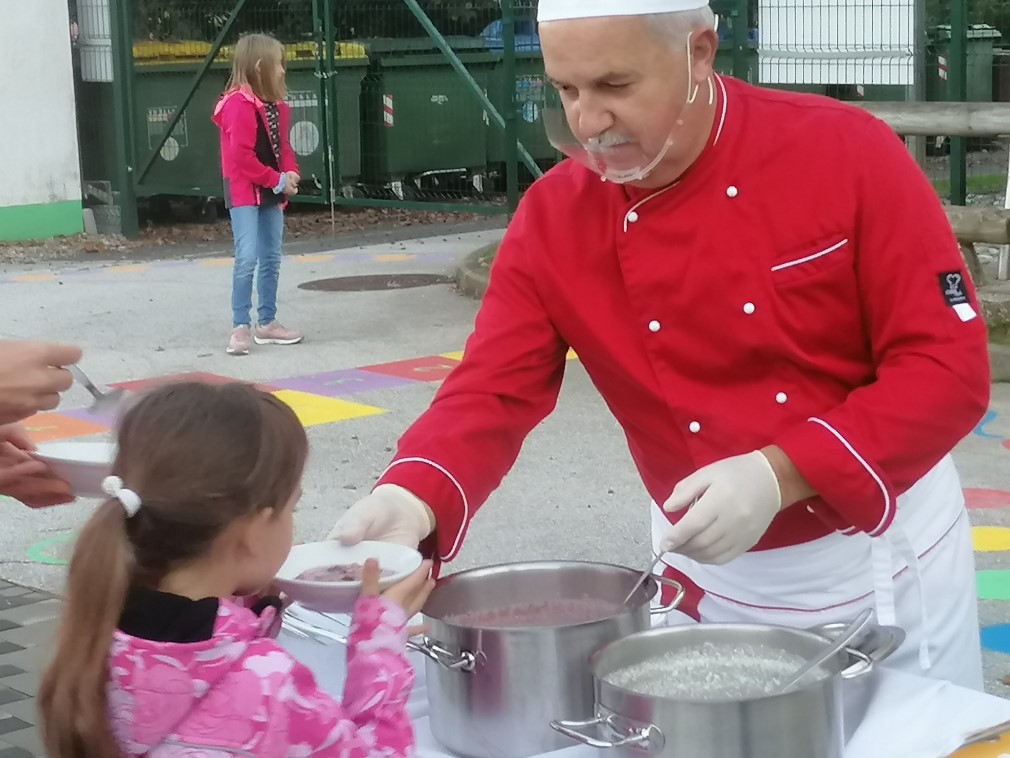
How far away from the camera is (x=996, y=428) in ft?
21.6

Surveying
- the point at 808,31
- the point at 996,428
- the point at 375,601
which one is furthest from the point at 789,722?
the point at 808,31

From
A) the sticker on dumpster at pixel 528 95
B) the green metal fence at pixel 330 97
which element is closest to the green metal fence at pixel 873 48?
the sticker on dumpster at pixel 528 95

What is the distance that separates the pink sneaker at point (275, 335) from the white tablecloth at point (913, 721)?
22.9 ft

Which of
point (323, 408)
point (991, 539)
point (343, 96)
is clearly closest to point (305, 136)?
point (343, 96)

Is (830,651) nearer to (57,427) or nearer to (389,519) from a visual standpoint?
(389,519)

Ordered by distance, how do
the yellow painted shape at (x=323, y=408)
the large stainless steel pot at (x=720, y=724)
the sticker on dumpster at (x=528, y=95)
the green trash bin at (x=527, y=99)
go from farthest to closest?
the sticker on dumpster at (x=528, y=95) < the green trash bin at (x=527, y=99) < the yellow painted shape at (x=323, y=408) < the large stainless steel pot at (x=720, y=724)

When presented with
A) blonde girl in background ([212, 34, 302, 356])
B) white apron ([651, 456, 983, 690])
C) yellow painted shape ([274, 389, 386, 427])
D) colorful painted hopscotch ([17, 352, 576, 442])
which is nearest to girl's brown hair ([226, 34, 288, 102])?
Answer: blonde girl in background ([212, 34, 302, 356])

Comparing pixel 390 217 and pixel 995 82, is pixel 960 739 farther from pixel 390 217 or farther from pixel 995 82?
pixel 995 82

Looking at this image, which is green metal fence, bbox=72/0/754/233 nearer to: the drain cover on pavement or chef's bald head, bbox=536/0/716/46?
the drain cover on pavement

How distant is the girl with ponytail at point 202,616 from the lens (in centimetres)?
183

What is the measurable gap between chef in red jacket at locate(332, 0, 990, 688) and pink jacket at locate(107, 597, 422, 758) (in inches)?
13.7

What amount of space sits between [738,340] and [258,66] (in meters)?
7.11

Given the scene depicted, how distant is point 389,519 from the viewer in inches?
88.7

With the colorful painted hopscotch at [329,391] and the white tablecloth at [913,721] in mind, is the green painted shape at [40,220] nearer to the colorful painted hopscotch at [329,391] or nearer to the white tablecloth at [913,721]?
the colorful painted hopscotch at [329,391]
